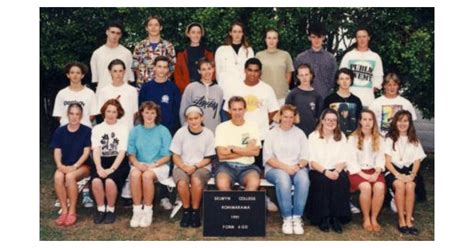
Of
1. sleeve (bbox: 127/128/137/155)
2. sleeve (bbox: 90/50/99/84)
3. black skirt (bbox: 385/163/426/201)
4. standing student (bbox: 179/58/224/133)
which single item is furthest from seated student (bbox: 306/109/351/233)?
sleeve (bbox: 90/50/99/84)

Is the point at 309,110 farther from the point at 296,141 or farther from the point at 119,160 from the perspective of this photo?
the point at 119,160

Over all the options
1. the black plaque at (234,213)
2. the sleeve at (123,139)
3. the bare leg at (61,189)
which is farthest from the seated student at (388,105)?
the bare leg at (61,189)

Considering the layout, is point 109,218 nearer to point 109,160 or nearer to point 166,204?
point 109,160

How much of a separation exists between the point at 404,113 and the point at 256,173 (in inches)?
79.8

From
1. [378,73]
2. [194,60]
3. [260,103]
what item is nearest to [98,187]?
[194,60]

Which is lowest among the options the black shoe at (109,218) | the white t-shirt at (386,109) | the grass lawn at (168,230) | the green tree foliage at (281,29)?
the grass lawn at (168,230)

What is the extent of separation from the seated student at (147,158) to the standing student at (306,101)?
1.73 meters

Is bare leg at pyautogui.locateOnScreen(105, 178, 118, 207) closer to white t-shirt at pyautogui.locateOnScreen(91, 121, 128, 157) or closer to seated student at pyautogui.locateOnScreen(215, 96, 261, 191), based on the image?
white t-shirt at pyautogui.locateOnScreen(91, 121, 128, 157)

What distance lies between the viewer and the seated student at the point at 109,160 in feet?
21.6

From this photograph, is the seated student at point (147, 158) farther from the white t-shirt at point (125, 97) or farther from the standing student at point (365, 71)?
the standing student at point (365, 71)

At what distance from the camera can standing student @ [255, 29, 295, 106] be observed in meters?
7.50

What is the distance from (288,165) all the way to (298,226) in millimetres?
750

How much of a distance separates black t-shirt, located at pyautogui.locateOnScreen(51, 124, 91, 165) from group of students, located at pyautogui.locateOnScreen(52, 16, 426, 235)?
1cm
